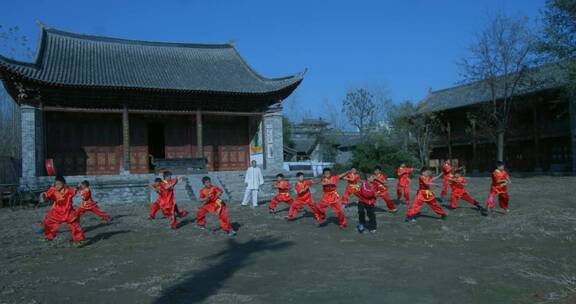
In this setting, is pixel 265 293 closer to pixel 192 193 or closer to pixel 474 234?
pixel 474 234

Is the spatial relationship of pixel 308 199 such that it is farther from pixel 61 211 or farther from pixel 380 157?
pixel 380 157

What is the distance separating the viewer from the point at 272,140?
21.5 m

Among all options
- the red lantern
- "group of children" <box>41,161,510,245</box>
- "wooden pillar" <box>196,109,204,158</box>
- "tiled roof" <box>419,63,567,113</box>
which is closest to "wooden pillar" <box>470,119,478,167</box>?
"tiled roof" <box>419,63,567,113</box>

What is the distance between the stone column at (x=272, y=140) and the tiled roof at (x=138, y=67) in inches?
59.4

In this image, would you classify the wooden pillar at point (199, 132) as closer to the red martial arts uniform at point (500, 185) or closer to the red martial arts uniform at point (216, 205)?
the red martial arts uniform at point (216, 205)

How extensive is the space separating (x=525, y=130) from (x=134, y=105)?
21478mm

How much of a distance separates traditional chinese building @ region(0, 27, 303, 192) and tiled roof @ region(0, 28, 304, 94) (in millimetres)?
44

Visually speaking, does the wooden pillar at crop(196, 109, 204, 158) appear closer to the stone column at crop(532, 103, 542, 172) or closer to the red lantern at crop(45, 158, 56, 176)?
the red lantern at crop(45, 158, 56, 176)

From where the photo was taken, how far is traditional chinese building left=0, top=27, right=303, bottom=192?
700 inches

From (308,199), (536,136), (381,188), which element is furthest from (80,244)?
(536,136)

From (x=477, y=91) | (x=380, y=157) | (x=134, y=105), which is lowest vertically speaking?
(x=380, y=157)

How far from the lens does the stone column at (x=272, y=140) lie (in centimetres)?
2131

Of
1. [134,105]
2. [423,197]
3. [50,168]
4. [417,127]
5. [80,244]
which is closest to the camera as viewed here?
[80,244]

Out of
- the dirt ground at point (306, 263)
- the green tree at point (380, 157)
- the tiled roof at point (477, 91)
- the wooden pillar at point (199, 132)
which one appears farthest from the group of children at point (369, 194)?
the green tree at point (380, 157)
